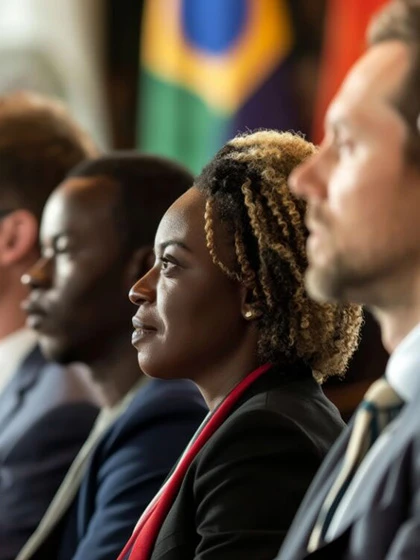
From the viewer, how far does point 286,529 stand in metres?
1.48

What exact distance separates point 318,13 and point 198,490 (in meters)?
3.52

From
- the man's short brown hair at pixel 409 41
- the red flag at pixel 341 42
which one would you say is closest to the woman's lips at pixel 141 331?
the man's short brown hair at pixel 409 41

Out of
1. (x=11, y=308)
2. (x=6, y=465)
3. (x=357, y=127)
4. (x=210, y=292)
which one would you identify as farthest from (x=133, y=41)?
(x=357, y=127)

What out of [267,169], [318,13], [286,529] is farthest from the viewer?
[318,13]

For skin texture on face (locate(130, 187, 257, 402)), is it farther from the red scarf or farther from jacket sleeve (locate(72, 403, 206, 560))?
jacket sleeve (locate(72, 403, 206, 560))

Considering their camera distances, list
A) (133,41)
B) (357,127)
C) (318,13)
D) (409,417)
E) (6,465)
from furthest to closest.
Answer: (133,41) < (318,13) < (6,465) < (357,127) < (409,417)

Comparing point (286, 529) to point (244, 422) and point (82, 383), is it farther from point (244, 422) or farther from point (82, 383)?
point (82, 383)

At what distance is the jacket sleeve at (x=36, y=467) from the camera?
238 cm

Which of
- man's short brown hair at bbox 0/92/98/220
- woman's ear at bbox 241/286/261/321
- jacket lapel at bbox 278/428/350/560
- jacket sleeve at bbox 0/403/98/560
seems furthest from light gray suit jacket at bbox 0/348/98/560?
jacket lapel at bbox 278/428/350/560

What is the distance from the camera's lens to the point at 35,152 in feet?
9.56

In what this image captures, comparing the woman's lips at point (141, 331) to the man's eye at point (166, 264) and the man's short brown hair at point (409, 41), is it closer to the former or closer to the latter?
the man's eye at point (166, 264)

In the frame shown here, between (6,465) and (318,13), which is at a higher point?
(318,13)

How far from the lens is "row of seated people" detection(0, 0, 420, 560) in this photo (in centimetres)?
129

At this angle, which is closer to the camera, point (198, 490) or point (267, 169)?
point (198, 490)
